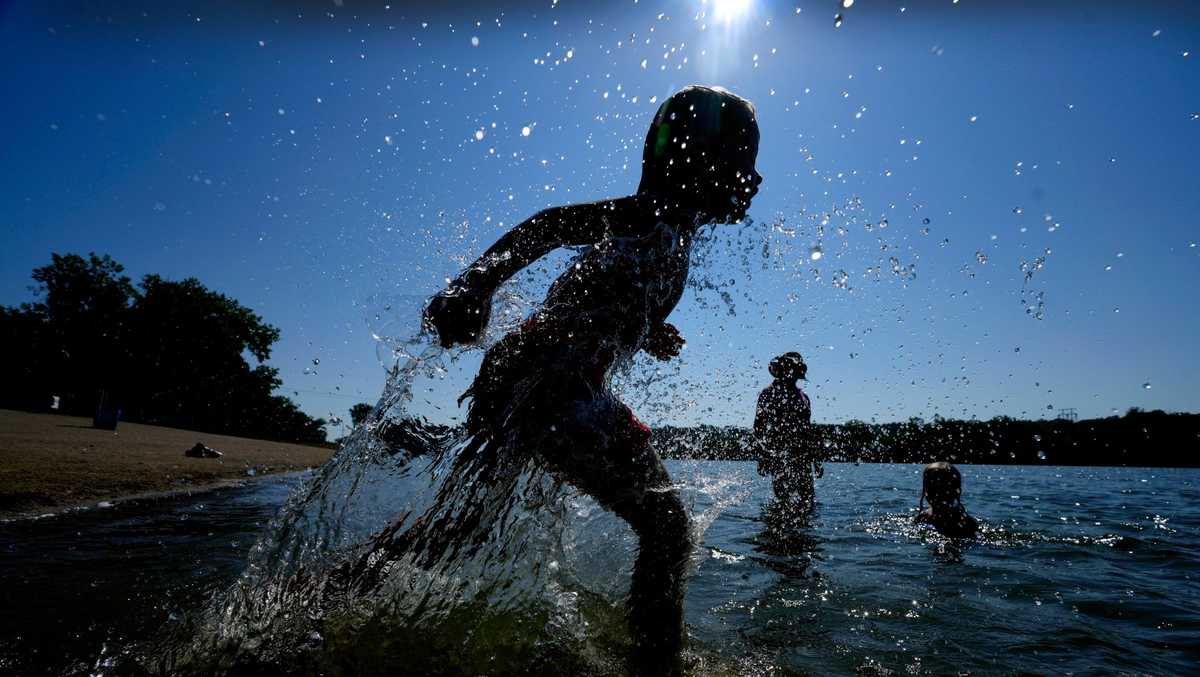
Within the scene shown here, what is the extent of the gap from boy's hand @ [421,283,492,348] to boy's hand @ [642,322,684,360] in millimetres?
756

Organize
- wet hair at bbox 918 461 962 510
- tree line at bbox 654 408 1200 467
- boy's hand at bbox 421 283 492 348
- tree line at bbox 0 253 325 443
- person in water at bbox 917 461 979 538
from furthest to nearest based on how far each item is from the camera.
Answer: tree line at bbox 0 253 325 443, tree line at bbox 654 408 1200 467, wet hair at bbox 918 461 962 510, person in water at bbox 917 461 979 538, boy's hand at bbox 421 283 492 348

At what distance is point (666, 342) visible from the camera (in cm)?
227

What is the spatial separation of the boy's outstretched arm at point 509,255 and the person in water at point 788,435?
5.59 m

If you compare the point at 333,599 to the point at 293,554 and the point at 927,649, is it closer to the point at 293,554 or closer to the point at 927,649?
the point at 293,554

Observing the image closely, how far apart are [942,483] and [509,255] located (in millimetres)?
5878

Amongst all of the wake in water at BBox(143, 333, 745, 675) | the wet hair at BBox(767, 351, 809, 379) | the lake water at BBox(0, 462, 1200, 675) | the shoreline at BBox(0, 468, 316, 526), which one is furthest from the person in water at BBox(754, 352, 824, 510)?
the shoreline at BBox(0, 468, 316, 526)

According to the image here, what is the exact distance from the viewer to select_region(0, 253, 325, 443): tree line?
124ft

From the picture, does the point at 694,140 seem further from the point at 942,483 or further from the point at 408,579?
the point at 942,483

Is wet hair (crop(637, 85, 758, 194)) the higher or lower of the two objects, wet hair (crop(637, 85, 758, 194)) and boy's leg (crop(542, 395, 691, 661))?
the higher

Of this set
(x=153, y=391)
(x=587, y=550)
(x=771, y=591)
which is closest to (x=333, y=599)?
(x=587, y=550)

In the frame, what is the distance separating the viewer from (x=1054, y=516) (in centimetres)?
701

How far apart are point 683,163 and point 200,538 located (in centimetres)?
388

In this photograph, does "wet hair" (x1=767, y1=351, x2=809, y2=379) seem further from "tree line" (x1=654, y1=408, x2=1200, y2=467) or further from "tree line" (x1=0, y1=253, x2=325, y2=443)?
"tree line" (x1=0, y1=253, x2=325, y2=443)

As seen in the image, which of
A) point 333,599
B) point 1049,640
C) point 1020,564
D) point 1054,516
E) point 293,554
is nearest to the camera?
point 333,599
